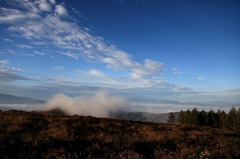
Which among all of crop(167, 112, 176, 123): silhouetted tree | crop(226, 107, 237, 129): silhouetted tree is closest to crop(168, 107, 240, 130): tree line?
crop(226, 107, 237, 129): silhouetted tree

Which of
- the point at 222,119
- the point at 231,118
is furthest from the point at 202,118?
the point at 231,118

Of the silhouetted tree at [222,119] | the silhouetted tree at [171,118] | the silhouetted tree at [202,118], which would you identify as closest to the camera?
the silhouetted tree at [222,119]

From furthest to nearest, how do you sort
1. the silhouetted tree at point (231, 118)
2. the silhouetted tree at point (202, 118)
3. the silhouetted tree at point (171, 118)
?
the silhouetted tree at point (171, 118)
the silhouetted tree at point (202, 118)
the silhouetted tree at point (231, 118)

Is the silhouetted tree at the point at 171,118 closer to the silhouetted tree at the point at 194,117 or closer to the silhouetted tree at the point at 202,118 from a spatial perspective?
the silhouetted tree at the point at 194,117

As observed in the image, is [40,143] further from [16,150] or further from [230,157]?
[230,157]

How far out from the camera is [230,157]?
5.98m

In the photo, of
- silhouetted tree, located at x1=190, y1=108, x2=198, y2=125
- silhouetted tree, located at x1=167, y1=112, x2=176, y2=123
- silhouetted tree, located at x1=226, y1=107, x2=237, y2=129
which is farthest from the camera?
silhouetted tree, located at x1=167, y1=112, x2=176, y2=123

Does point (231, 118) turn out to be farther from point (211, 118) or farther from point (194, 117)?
point (194, 117)

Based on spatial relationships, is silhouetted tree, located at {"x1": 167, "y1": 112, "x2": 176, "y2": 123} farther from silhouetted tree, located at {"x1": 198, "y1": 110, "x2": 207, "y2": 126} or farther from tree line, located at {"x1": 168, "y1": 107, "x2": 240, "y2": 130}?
silhouetted tree, located at {"x1": 198, "y1": 110, "x2": 207, "y2": 126}

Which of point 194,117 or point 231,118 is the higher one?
point 231,118

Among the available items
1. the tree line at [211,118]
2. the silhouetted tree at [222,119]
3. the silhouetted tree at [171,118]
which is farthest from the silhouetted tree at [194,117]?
the silhouetted tree at [171,118]

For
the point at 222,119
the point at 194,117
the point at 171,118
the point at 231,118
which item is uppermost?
the point at 231,118

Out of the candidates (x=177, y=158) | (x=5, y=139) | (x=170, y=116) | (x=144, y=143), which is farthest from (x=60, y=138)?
(x=170, y=116)

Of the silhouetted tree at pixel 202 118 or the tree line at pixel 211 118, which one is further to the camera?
the silhouetted tree at pixel 202 118
